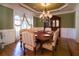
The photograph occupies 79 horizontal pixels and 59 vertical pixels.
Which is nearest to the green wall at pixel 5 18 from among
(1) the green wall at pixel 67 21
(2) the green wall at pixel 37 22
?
(2) the green wall at pixel 37 22

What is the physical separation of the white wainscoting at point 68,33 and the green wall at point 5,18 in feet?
3.12

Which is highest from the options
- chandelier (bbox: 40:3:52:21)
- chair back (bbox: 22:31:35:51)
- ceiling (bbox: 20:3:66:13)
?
ceiling (bbox: 20:3:66:13)

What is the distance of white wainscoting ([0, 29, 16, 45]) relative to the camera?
2.58 meters

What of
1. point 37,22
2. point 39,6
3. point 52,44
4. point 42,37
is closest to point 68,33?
point 52,44

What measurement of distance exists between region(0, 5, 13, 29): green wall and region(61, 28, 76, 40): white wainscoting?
3.12 feet

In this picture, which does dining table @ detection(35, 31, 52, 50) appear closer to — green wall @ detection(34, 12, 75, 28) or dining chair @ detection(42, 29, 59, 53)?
dining chair @ detection(42, 29, 59, 53)

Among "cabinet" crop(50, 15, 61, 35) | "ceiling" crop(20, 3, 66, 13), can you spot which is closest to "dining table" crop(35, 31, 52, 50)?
"cabinet" crop(50, 15, 61, 35)

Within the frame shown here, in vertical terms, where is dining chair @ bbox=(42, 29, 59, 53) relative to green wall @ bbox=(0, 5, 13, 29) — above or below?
below

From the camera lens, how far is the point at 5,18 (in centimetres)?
261

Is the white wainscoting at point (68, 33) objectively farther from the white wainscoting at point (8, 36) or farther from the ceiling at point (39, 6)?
the white wainscoting at point (8, 36)

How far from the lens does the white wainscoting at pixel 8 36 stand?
2.58 m

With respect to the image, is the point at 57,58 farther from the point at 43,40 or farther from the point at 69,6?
the point at 69,6

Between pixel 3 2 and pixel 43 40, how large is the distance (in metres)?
0.99

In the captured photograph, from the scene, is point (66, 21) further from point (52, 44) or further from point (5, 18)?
point (5, 18)
